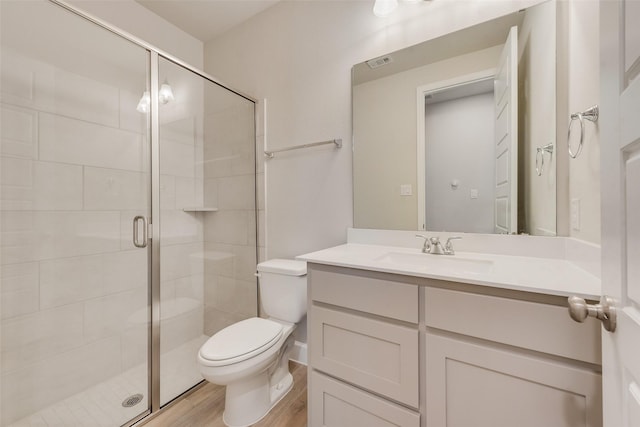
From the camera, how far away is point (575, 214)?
1.04 meters

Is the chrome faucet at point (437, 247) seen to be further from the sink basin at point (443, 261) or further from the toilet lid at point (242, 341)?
the toilet lid at point (242, 341)

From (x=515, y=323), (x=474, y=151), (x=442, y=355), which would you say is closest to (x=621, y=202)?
(x=515, y=323)

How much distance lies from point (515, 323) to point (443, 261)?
1.54ft

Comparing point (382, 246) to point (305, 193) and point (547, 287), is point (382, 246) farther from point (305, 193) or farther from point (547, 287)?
point (547, 287)

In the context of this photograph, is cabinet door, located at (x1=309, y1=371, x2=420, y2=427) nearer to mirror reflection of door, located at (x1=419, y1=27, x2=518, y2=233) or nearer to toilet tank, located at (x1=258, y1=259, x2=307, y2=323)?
toilet tank, located at (x1=258, y1=259, x2=307, y2=323)

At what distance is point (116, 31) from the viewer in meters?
1.36

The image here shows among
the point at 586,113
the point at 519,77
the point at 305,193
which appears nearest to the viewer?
the point at 586,113

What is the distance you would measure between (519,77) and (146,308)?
2275 mm

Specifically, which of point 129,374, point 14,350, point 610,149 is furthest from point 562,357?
point 14,350

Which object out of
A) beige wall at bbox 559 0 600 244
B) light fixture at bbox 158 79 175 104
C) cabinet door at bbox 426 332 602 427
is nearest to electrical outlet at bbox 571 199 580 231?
beige wall at bbox 559 0 600 244

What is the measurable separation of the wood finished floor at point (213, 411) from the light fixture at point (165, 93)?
1.80 metres

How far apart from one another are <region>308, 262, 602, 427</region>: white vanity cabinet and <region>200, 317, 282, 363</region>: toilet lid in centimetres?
29

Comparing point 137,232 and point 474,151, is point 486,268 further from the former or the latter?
point 137,232

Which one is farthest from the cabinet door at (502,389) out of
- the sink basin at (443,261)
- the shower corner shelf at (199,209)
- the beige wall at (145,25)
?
the beige wall at (145,25)
